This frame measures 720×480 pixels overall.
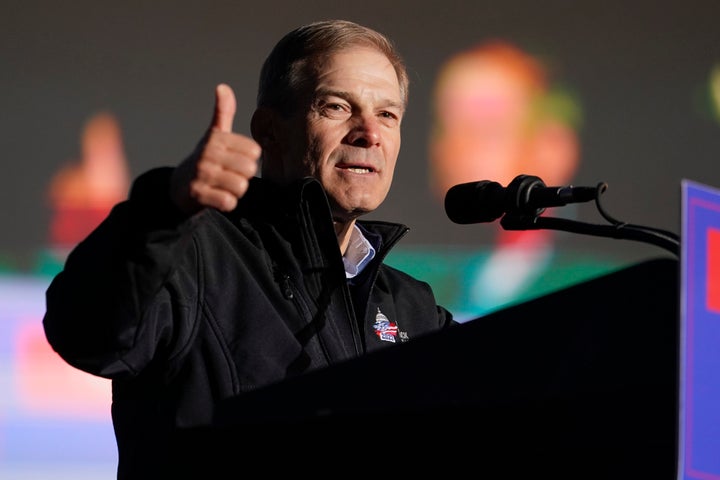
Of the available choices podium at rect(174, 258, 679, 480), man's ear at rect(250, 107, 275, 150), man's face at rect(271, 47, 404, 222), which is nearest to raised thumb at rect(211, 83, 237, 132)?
podium at rect(174, 258, 679, 480)

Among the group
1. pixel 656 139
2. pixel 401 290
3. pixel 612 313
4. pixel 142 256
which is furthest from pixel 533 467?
pixel 656 139

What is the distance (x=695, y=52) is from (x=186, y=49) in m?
1.64

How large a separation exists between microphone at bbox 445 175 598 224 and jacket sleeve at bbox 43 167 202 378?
1.40 feet

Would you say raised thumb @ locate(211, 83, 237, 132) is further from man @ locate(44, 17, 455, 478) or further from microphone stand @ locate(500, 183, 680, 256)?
microphone stand @ locate(500, 183, 680, 256)

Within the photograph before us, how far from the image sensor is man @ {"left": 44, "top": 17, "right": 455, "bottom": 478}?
1.26m

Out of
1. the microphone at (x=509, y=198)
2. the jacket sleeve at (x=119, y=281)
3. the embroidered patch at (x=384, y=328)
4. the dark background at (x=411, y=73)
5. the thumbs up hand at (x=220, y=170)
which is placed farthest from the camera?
the dark background at (x=411, y=73)

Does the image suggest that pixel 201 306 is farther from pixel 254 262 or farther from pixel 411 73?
pixel 411 73

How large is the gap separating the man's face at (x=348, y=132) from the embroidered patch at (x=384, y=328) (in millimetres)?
183

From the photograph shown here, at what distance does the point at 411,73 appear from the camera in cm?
346

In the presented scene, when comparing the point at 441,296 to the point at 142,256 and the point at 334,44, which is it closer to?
the point at 334,44

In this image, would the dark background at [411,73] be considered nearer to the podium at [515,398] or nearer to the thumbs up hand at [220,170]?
the thumbs up hand at [220,170]

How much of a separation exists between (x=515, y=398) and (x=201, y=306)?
75cm

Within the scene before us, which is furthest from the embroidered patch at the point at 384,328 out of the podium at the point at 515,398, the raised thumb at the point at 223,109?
the podium at the point at 515,398

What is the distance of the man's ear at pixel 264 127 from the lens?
6.74ft
